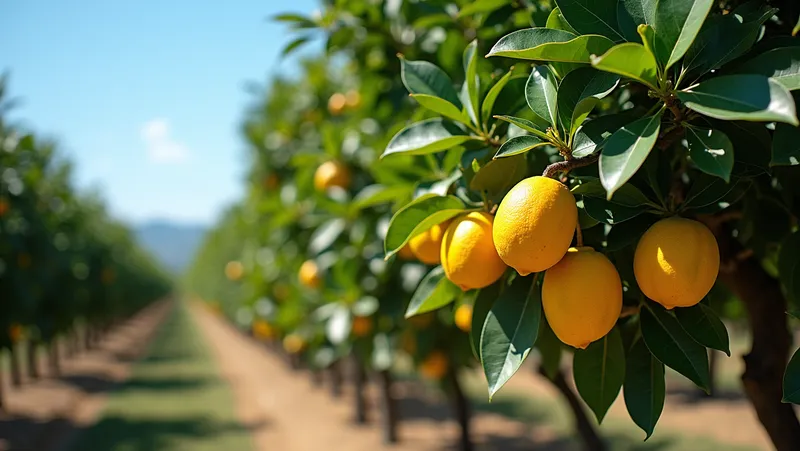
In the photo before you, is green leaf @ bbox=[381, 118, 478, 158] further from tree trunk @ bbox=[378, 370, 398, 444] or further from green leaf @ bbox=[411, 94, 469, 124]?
tree trunk @ bbox=[378, 370, 398, 444]

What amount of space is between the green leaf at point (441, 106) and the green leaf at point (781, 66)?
519 millimetres

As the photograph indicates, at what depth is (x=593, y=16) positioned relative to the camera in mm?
1027

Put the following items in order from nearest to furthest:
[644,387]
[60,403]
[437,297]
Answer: [644,387] → [437,297] → [60,403]

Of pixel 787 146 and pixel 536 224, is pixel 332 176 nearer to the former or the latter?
pixel 536 224

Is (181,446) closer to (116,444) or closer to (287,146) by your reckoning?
(116,444)

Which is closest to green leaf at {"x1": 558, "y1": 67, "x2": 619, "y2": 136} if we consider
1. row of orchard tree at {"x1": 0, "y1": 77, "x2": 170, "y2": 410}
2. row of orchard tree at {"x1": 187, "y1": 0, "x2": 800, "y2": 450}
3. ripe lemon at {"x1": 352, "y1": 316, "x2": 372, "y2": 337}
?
row of orchard tree at {"x1": 187, "y1": 0, "x2": 800, "y2": 450}

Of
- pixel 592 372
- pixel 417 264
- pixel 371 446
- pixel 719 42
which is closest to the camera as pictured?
pixel 719 42

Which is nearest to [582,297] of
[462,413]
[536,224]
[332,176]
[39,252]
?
[536,224]

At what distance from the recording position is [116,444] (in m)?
6.95

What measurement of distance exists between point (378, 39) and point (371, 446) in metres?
4.46

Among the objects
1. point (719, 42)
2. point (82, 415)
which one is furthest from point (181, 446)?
point (719, 42)

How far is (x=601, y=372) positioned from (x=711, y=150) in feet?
1.67

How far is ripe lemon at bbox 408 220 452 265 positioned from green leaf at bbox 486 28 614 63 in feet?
1.42

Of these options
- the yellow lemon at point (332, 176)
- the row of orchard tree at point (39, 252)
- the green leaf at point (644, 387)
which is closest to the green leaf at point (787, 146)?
the green leaf at point (644, 387)
